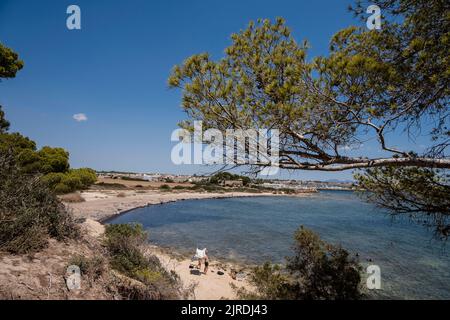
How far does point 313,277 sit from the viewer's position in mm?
6129

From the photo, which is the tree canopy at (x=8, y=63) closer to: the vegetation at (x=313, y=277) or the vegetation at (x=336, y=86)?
the vegetation at (x=336, y=86)

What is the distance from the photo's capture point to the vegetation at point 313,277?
5.64 m

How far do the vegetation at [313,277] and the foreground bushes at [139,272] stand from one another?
1.80 metres

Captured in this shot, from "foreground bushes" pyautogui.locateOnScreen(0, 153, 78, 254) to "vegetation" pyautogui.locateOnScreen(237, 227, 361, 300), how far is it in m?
4.61

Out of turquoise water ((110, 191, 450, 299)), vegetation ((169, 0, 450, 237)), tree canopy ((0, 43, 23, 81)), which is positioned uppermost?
tree canopy ((0, 43, 23, 81))

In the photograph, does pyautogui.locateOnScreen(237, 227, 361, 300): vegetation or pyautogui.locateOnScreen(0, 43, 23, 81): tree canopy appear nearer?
pyautogui.locateOnScreen(237, 227, 361, 300): vegetation

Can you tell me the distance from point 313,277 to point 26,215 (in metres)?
6.75

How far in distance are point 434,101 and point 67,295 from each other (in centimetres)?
751

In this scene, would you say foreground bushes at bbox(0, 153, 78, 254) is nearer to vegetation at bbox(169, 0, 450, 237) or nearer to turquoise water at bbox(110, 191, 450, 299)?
vegetation at bbox(169, 0, 450, 237)

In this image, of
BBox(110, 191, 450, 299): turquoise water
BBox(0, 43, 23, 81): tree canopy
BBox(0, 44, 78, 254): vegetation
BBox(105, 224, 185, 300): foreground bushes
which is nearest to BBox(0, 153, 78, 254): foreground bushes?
BBox(0, 44, 78, 254): vegetation

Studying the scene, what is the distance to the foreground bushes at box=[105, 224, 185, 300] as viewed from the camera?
527cm

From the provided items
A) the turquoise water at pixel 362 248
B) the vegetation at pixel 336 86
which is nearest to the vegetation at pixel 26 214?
the vegetation at pixel 336 86

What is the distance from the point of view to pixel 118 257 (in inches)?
260
